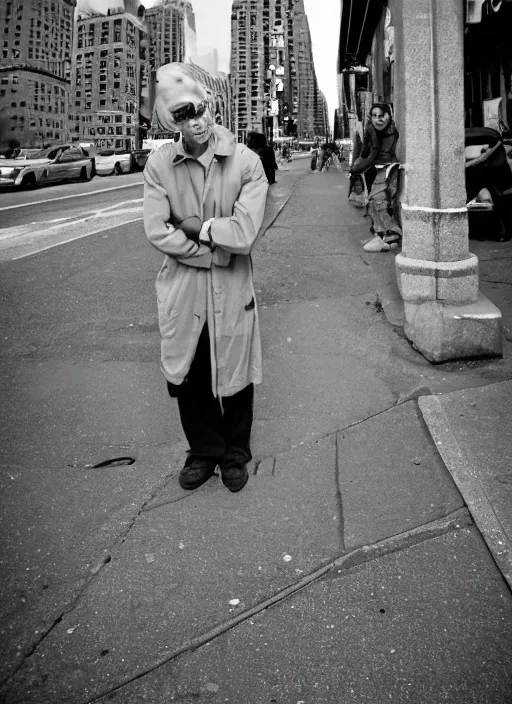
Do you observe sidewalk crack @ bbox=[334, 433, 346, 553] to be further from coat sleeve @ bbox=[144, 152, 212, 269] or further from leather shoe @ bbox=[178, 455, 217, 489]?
coat sleeve @ bbox=[144, 152, 212, 269]

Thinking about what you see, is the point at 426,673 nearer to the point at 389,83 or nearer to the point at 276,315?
the point at 276,315

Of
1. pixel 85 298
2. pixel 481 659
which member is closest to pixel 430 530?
pixel 481 659

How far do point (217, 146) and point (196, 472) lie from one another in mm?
1812

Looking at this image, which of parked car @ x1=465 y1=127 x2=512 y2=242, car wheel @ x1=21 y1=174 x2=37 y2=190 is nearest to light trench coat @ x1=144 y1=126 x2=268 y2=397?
parked car @ x1=465 y1=127 x2=512 y2=242

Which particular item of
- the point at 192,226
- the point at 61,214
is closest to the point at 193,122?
the point at 192,226

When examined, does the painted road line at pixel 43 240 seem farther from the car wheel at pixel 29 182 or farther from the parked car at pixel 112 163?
the parked car at pixel 112 163

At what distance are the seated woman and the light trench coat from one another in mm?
6153

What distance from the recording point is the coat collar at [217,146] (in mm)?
3160

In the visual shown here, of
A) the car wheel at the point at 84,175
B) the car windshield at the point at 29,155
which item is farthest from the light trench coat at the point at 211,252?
the car windshield at the point at 29,155

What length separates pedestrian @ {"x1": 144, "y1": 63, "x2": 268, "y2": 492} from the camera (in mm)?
3115

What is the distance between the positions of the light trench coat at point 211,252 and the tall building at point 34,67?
67.3 metres

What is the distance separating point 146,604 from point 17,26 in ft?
265

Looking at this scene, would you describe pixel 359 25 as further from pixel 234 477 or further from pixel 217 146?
pixel 234 477

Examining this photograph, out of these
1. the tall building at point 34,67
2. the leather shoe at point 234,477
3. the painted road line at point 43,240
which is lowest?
the leather shoe at point 234,477
